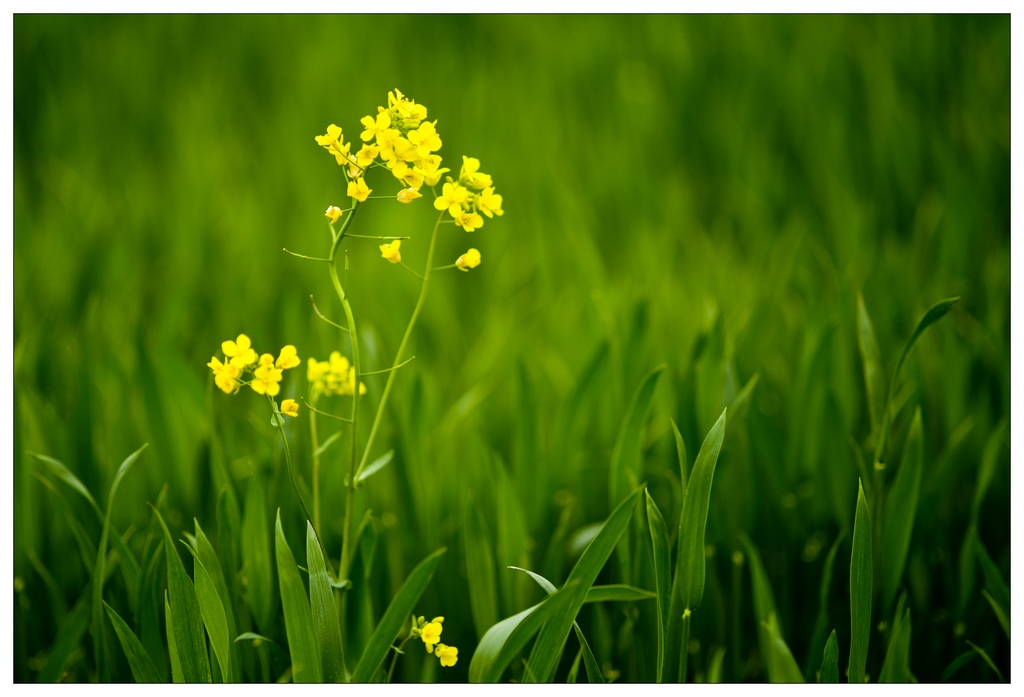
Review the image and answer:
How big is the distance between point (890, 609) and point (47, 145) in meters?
1.74

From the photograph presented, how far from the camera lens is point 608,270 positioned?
127 cm

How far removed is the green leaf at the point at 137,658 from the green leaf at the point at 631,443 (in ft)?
1.28

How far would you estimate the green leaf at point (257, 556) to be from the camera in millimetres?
603

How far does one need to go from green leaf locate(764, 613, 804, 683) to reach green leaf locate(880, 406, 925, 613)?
0.39 feet

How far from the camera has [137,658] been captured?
545 mm

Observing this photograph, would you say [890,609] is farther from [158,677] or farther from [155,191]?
[155,191]

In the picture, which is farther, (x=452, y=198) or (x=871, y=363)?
(x=871, y=363)

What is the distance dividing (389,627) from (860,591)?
0.32 meters

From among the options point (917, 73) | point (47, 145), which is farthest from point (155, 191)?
point (917, 73)

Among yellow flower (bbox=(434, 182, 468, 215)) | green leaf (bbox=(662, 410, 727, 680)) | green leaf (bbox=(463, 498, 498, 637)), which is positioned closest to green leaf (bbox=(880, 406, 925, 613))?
green leaf (bbox=(662, 410, 727, 680))

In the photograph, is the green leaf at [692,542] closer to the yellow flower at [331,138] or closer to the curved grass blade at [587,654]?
the curved grass blade at [587,654]

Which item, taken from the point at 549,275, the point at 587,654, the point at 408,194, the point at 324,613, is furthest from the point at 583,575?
the point at 549,275

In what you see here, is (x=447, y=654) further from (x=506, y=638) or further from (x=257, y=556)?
(x=257, y=556)

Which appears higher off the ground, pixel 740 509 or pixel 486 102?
Answer: pixel 486 102
